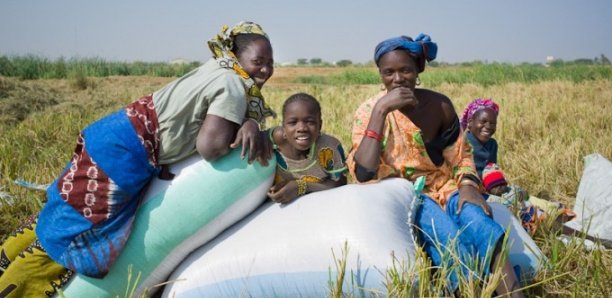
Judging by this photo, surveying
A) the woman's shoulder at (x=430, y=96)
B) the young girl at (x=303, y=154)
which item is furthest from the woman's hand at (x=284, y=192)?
the woman's shoulder at (x=430, y=96)

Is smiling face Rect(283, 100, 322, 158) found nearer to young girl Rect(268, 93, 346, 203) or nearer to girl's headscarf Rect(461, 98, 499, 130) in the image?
young girl Rect(268, 93, 346, 203)

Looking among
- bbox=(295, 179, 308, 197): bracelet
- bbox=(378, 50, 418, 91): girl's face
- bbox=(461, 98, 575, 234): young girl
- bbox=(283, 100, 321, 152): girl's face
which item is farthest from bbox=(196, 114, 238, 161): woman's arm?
bbox=(461, 98, 575, 234): young girl

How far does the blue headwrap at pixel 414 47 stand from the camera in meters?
2.10

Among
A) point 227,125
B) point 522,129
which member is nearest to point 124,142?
point 227,125

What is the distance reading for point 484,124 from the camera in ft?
10.9

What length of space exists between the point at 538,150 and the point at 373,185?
7.96 ft

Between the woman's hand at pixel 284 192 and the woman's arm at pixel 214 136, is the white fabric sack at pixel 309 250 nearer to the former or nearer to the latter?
the woman's hand at pixel 284 192

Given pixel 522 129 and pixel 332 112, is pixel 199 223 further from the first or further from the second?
pixel 332 112

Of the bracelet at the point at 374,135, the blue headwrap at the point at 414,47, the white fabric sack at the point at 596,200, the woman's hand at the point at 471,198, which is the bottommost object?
the white fabric sack at the point at 596,200

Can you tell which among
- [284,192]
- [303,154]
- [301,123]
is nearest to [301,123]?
[301,123]

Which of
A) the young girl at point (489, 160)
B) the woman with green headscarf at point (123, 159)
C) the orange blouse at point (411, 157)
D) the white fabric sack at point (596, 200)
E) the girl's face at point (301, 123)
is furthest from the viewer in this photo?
the young girl at point (489, 160)

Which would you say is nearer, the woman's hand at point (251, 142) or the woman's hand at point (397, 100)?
the woman's hand at point (251, 142)

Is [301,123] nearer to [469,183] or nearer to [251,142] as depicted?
[251,142]

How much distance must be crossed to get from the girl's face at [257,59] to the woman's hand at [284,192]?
17.9 inches
